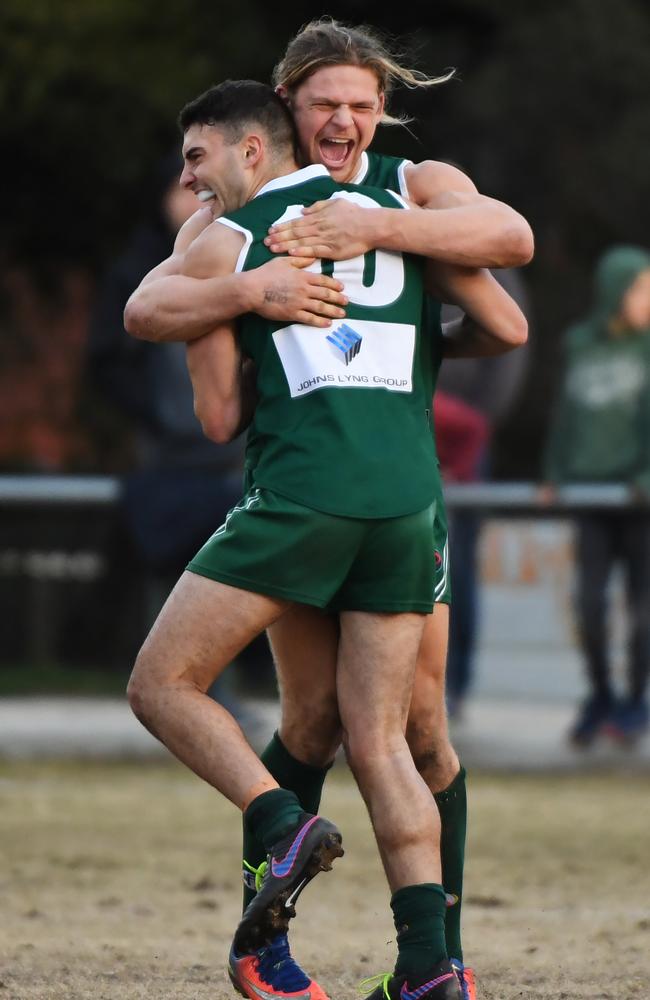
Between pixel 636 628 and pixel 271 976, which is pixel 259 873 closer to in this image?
pixel 271 976

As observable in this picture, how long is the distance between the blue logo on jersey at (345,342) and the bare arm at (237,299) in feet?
0.11

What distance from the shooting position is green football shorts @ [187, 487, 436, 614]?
4.27m

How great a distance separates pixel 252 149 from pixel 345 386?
580 mm

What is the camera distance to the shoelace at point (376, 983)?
172 inches

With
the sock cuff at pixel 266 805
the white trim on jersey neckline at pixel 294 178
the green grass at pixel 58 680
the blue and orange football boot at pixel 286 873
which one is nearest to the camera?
the blue and orange football boot at pixel 286 873

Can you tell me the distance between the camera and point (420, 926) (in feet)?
14.1

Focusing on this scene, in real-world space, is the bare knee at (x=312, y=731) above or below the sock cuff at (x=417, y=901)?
above

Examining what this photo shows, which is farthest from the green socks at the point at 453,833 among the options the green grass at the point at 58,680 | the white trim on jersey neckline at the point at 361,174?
the green grass at the point at 58,680

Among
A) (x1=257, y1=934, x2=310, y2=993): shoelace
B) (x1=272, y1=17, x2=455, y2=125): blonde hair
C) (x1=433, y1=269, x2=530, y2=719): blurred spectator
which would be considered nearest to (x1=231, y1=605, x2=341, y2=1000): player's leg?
(x1=257, y1=934, x2=310, y2=993): shoelace

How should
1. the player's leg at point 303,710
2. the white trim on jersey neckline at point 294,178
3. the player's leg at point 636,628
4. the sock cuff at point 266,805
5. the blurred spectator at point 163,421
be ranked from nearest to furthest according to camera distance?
the sock cuff at point 266,805
the white trim on jersey neckline at point 294,178
the player's leg at point 303,710
the blurred spectator at point 163,421
the player's leg at point 636,628

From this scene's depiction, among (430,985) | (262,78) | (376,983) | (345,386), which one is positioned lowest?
(376,983)

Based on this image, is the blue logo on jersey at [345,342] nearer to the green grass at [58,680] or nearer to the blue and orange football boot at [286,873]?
the blue and orange football boot at [286,873]

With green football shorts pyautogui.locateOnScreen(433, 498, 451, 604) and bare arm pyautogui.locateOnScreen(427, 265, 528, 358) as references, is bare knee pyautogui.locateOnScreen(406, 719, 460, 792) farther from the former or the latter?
bare arm pyautogui.locateOnScreen(427, 265, 528, 358)

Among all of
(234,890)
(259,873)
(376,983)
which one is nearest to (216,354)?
(259,873)
